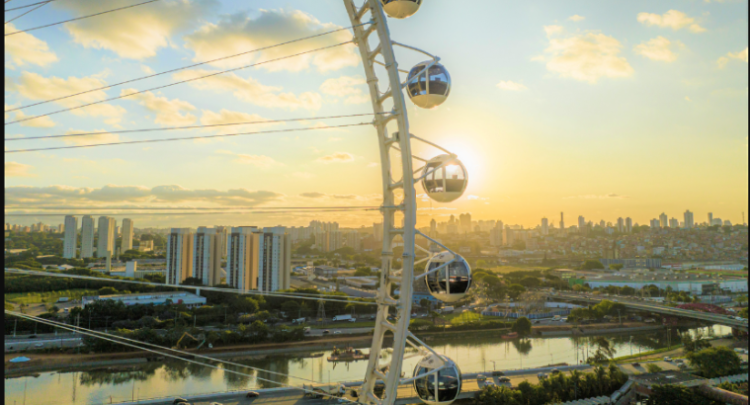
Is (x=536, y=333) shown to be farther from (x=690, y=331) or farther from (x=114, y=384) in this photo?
(x=114, y=384)

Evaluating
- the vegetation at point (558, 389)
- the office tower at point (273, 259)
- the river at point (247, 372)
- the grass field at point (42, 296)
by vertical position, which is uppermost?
the office tower at point (273, 259)

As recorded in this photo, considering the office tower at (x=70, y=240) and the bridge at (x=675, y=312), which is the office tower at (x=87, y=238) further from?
the bridge at (x=675, y=312)

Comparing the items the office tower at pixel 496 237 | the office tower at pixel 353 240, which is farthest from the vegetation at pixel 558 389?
the office tower at pixel 496 237

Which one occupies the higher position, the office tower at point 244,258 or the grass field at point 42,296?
the office tower at point 244,258

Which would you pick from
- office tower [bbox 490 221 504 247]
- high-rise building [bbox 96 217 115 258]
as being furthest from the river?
office tower [bbox 490 221 504 247]

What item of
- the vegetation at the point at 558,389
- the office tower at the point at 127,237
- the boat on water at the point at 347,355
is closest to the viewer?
the vegetation at the point at 558,389

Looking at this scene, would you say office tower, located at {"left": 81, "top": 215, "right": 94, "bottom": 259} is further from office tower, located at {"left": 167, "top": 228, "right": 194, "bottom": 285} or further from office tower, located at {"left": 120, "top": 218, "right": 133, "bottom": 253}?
office tower, located at {"left": 167, "top": 228, "right": 194, "bottom": 285}

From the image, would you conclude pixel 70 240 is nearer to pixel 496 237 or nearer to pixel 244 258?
pixel 244 258
